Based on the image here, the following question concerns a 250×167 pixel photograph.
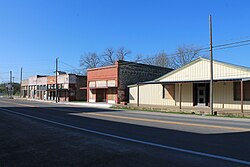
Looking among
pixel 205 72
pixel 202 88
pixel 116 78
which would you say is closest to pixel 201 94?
pixel 202 88

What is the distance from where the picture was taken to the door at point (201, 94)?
91.2 ft

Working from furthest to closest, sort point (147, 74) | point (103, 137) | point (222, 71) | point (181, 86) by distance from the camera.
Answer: point (147, 74)
point (181, 86)
point (222, 71)
point (103, 137)

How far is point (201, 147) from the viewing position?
7.79 metres

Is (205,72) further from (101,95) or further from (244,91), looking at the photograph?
(101,95)

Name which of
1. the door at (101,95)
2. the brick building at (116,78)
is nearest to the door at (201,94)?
the brick building at (116,78)

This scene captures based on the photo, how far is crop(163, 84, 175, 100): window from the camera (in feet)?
101

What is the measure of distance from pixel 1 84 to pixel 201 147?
469 ft

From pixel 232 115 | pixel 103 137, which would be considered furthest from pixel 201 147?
pixel 232 115

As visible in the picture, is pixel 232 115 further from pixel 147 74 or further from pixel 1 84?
pixel 1 84

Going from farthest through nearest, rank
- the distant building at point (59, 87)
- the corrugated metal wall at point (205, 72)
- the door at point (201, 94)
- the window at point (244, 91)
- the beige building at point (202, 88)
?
1. the distant building at point (59, 87)
2. the door at point (201, 94)
3. the corrugated metal wall at point (205, 72)
4. the beige building at point (202, 88)
5. the window at point (244, 91)

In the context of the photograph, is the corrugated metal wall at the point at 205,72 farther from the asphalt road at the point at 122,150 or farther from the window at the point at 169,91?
the asphalt road at the point at 122,150

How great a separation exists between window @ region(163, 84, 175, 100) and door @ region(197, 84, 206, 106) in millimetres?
3391

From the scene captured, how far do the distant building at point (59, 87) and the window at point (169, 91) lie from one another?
25.5 metres

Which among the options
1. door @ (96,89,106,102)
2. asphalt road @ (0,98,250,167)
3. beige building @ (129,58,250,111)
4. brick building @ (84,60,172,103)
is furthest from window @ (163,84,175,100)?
asphalt road @ (0,98,250,167)
